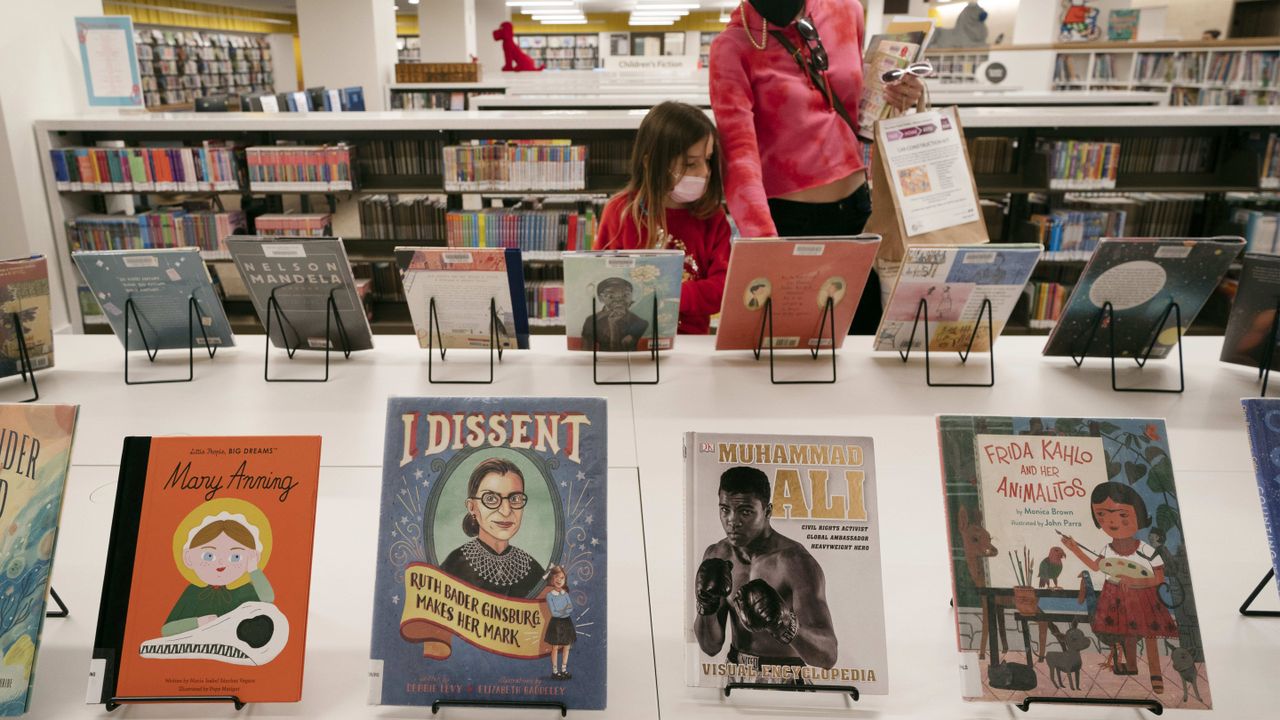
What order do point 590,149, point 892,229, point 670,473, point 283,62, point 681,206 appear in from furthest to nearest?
point 283,62, point 590,149, point 681,206, point 892,229, point 670,473

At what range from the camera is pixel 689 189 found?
2.18 metres

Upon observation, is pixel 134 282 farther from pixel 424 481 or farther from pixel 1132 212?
pixel 1132 212

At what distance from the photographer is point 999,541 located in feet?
3.18

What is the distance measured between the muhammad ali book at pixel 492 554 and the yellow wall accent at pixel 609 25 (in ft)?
63.0

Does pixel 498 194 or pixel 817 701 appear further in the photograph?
pixel 498 194

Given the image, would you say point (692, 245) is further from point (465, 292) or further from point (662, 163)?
point (465, 292)

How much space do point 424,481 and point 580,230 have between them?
3.43 metres

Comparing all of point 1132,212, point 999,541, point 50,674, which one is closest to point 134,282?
point 50,674

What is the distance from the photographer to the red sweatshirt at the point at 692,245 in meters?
2.25

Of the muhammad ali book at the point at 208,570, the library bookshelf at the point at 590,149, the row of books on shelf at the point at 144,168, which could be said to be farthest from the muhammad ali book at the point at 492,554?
the row of books on shelf at the point at 144,168

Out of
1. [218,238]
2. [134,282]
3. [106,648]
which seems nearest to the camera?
[106,648]

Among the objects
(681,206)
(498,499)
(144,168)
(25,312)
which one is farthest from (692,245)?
(144,168)

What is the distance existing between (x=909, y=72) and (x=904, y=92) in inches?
2.2

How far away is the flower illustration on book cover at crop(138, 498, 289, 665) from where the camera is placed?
0.93 m
